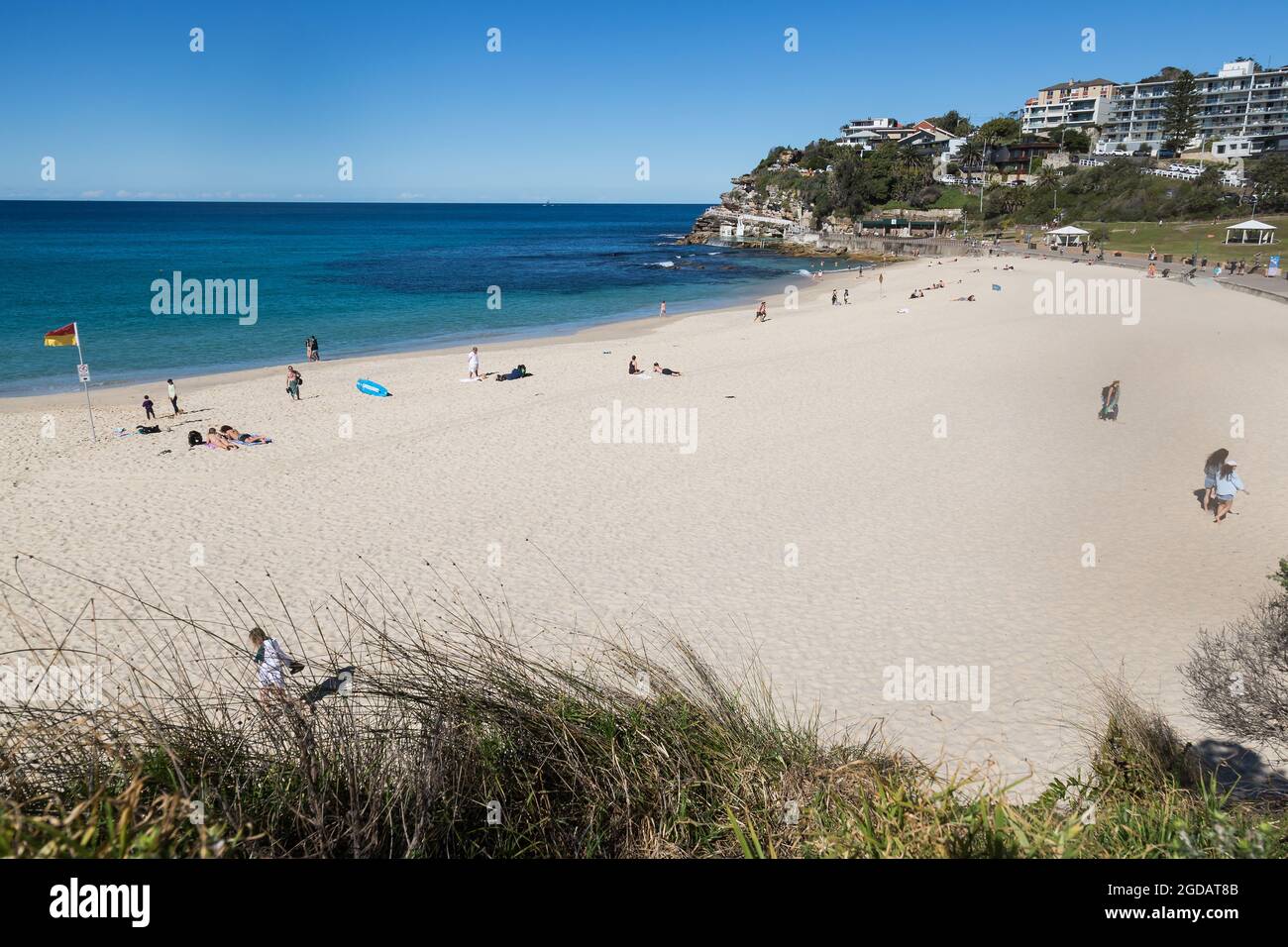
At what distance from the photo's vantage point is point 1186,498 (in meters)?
12.5

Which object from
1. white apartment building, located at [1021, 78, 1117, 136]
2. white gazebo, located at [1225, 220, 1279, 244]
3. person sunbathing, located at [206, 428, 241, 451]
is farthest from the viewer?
white apartment building, located at [1021, 78, 1117, 136]

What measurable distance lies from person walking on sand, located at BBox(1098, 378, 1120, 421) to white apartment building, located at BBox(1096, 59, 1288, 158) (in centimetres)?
11482

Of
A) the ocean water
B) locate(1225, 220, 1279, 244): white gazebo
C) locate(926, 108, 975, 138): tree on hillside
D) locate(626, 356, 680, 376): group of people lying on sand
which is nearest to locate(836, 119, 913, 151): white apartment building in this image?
locate(926, 108, 975, 138): tree on hillside

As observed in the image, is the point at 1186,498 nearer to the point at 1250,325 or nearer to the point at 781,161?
the point at 1250,325

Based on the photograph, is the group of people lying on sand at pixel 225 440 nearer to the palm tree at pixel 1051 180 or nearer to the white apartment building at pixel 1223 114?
the palm tree at pixel 1051 180

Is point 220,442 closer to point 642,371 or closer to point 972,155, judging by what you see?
point 642,371

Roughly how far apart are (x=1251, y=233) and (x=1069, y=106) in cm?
9887

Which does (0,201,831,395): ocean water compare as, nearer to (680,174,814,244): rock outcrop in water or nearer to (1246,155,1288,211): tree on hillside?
(680,174,814,244): rock outcrop in water

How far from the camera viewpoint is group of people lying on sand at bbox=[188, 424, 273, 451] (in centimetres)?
1648

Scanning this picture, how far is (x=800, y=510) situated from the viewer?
1266cm
